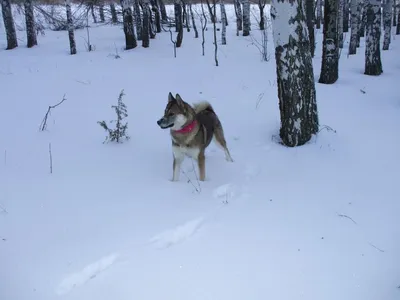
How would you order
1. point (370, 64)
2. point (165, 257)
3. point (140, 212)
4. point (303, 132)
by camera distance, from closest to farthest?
point (165, 257) → point (140, 212) → point (303, 132) → point (370, 64)

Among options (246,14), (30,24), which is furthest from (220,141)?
(246,14)

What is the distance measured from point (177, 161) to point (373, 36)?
7.40 meters

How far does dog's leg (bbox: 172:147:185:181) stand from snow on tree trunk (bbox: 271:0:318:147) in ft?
6.14

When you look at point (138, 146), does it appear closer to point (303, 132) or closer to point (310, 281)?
point (303, 132)

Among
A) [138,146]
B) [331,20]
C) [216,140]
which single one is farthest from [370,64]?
[138,146]

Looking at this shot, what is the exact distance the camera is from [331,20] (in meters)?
7.70

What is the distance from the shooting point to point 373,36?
9.10 metres

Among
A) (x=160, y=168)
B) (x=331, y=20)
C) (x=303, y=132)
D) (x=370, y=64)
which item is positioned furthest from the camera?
(x=370, y=64)

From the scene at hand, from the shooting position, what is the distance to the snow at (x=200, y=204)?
9.37 feet

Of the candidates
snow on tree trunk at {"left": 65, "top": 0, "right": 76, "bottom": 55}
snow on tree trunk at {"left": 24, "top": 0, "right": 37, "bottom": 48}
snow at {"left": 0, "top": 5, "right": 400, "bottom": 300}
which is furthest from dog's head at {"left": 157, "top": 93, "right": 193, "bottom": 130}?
snow on tree trunk at {"left": 24, "top": 0, "right": 37, "bottom": 48}

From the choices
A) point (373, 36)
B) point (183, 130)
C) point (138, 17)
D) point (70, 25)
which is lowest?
point (183, 130)

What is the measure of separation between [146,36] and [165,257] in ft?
37.1

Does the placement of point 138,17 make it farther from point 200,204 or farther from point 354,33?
point 200,204

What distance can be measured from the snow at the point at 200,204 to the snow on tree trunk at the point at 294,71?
318 mm
